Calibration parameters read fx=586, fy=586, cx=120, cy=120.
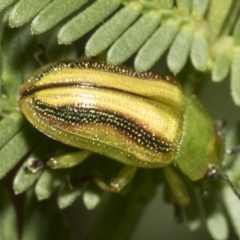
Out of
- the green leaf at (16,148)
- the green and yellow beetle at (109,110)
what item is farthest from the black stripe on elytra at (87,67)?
the green leaf at (16,148)

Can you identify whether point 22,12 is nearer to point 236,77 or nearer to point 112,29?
point 112,29

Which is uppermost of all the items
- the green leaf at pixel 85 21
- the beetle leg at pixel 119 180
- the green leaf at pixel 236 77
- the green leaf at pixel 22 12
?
Answer: the green leaf at pixel 22 12

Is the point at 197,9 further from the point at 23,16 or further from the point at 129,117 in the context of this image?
the point at 23,16

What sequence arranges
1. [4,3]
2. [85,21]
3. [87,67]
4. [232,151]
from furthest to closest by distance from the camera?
[232,151] → [87,67] → [85,21] → [4,3]

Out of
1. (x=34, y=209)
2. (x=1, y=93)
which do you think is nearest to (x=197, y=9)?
(x=1, y=93)

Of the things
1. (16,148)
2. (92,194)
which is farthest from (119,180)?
(16,148)

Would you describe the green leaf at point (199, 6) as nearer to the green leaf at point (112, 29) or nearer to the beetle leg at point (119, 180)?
the green leaf at point (112, 29)

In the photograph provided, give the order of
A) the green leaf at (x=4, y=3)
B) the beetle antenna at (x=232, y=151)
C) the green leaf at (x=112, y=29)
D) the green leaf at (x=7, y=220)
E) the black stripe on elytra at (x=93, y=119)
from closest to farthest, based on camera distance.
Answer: the green leaf at (x=4, y=3) → the green leaf at (x=112, y=29) → the green leaf at (x=7, y=220) → the black stripe on elytra at (x=93, y=119) → the beetle antenna at (x=232, y=151)
